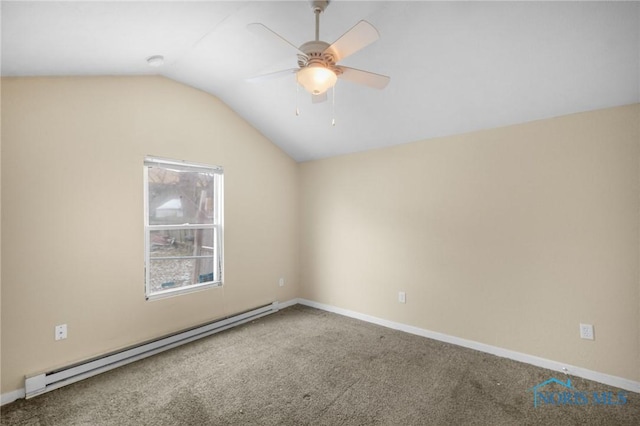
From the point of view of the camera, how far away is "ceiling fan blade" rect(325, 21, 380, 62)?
1520 mm

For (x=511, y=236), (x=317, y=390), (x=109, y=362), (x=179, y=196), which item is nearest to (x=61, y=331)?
(x=109, y=362)

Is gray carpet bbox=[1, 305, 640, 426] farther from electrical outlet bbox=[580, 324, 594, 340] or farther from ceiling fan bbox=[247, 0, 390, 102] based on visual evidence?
ceiling fan bbox=[247, 0, 390, 102]

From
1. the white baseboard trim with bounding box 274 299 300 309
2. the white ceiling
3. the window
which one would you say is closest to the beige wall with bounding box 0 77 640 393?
the window

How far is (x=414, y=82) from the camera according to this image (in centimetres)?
264

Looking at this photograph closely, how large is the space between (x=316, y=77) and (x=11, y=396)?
10.3ft

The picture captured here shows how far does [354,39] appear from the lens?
1608 millimetres

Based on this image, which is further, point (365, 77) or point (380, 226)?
point (380, 226)

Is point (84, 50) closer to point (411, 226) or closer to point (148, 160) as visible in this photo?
point (148, 160)

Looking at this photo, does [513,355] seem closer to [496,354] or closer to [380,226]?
[496,354]

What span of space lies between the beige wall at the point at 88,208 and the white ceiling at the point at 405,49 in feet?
0.92

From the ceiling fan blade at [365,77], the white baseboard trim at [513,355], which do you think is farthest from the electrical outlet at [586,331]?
the ceiling fan blade at [365,77]

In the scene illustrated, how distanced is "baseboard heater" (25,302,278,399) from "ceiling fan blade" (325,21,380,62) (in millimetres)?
3036

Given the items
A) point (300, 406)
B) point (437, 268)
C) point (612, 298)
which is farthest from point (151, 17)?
point (612, 298)

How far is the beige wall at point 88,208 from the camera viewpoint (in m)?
2.25
